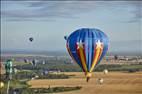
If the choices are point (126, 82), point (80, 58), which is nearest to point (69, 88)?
point (126, 82)

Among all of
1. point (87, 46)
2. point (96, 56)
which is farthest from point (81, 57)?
point (96, 56)

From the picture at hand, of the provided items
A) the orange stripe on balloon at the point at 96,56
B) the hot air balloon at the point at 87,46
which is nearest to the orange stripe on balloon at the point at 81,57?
the hot air balloon at the point at 87,46

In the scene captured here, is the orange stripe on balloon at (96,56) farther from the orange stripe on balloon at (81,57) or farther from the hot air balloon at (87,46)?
the orange stripe on balloon at (81,57)

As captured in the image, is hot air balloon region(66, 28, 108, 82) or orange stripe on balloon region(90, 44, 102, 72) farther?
orange stripe on balloon region(90, 44, 102, 72)

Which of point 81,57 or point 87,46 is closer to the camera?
point 87,46

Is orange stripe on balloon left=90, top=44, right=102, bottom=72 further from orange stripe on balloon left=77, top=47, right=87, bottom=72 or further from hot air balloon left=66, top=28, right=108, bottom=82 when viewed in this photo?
orange stripe on balloon left=77, top=47, right=87, bottom=72

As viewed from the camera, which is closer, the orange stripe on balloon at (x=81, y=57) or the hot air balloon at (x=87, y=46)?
the hot air balloon at (x=87, y=46)

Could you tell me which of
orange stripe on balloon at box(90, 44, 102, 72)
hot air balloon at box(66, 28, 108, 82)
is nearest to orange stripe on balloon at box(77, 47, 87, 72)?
hot air balloon at box(66, 28, 108, 82)

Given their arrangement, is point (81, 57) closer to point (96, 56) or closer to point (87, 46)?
point (87, 46)

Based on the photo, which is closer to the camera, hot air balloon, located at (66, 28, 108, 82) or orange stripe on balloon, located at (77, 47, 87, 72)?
hot air balloon, located at (66, 28, 108, 82)
